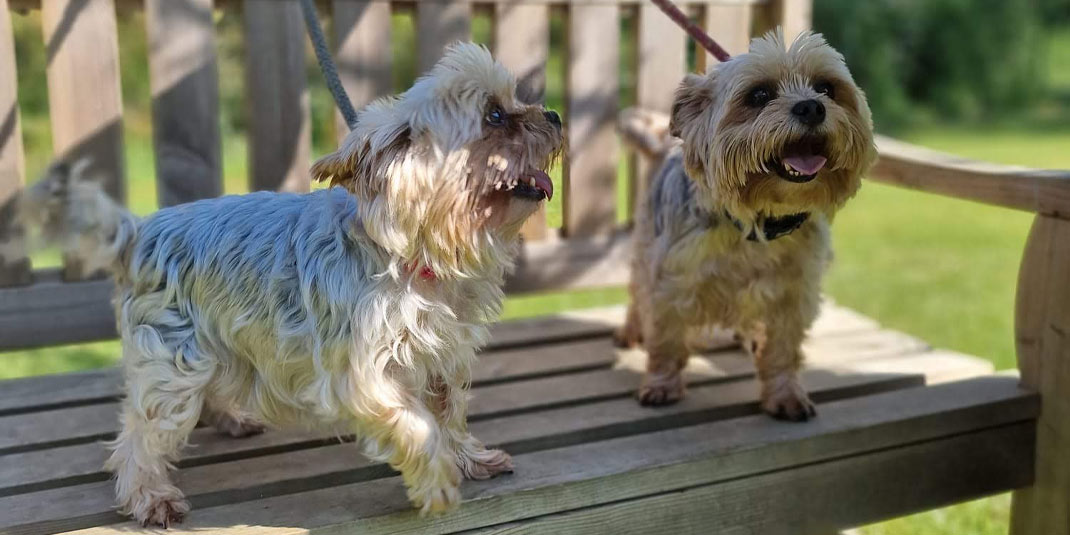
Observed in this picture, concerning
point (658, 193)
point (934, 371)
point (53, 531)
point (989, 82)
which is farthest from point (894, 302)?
point (989, 82)

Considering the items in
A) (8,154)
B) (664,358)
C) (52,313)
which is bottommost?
(664,358)

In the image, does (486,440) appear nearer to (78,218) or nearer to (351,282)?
(351,282)

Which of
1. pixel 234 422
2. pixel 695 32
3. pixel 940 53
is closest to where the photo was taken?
pixel 234 422

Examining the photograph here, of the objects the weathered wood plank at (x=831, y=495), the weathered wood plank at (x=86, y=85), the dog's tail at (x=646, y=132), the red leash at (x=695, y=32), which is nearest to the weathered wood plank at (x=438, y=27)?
the dog's tail at (x=646, y=132)

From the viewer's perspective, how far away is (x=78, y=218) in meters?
2.52

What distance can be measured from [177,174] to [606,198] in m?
1.67

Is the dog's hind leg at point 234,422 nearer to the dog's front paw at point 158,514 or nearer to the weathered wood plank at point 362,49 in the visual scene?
the dog's front paw at point 158,514

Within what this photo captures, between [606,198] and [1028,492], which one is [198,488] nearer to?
[606,198]

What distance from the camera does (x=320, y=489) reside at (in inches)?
105

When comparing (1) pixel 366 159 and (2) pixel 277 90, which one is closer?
(1) pixel 366 159

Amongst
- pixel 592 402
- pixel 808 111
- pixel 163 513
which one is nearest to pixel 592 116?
pixel 592 402

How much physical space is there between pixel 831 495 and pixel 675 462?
1.87 ft

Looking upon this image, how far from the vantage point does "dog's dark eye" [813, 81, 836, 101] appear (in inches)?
107

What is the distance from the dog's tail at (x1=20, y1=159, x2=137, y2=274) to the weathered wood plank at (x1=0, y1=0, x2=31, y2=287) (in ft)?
2.66
